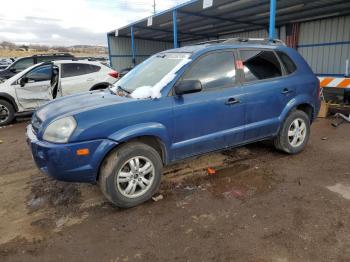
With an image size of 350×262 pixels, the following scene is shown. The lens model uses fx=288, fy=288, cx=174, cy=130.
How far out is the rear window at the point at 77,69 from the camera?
8.30 metres

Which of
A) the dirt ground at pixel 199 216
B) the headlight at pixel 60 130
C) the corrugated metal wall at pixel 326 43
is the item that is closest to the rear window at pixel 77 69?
the dirt ground at pixel 199 216

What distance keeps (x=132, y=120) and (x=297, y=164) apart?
109 inches

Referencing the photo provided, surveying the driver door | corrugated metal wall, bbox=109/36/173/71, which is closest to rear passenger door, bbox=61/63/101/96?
the driver door

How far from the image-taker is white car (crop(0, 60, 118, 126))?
7957 mm

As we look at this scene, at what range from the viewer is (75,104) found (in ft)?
11.2

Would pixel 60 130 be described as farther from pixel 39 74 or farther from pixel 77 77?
pixel 39 74

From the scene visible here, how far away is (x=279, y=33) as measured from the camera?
53.7 ft

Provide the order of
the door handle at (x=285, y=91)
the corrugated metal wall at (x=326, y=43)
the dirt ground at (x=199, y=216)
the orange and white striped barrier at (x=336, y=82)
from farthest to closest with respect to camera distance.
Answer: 1. the corrugated metal wall at (x=326, y=43)
2. the orange and white striped barrier at (x=336, y=82)
3. the door handle at (x=285, y=91)
4. the dirt ground at (x=199, y=216)

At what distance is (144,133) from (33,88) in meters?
6.31

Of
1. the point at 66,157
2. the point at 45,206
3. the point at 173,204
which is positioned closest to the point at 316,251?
the point at 173,204

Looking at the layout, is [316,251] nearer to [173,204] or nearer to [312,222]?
[312,222]

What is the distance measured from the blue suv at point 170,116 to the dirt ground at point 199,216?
0.42 m

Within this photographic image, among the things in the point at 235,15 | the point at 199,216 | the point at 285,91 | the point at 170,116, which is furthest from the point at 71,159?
the point at 235,15

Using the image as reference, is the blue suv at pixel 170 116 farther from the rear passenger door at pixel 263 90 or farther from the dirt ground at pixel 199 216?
the dirt ground at pixel 199 216
